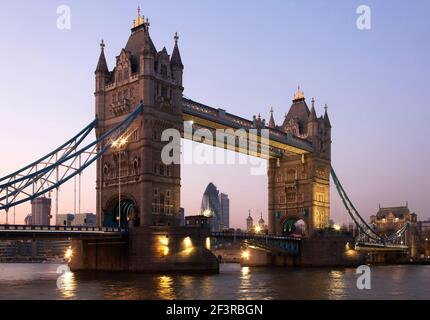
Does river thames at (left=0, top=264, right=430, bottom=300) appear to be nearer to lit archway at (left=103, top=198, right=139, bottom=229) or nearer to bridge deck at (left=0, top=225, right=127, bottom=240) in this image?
bridge deck at (left=0, top=225, right=127, bottom=240)

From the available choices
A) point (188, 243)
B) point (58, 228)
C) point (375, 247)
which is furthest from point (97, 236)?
point (375, 247)

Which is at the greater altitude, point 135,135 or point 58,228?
point 135,135

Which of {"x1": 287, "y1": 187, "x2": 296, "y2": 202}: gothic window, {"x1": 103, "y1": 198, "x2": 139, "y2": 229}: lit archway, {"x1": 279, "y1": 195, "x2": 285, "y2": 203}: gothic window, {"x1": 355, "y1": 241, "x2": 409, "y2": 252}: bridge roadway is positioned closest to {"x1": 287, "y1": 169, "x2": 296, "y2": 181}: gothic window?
{"x1": 287, "y1": 187, "x2": 296, "y2": 202}: gothic window

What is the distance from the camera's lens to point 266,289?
53.1 m

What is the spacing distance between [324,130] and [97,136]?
5147 cm

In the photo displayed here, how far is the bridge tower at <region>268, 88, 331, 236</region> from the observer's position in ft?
364

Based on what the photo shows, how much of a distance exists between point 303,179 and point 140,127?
44.6 meters

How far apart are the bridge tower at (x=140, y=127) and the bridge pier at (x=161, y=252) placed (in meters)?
3.33

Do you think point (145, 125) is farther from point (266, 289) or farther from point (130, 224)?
point (266, 289)

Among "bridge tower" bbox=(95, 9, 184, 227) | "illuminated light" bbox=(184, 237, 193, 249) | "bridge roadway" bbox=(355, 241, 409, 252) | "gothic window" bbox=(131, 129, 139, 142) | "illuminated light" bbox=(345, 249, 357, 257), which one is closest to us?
"illuminated light" bbox=(184, 237, 193, 249)

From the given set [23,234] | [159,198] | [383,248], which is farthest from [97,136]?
[383,248]

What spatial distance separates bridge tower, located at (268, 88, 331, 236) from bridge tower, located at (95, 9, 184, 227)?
3783cm

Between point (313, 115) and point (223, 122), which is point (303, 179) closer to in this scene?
point (313, 115)

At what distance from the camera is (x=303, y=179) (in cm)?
11219
